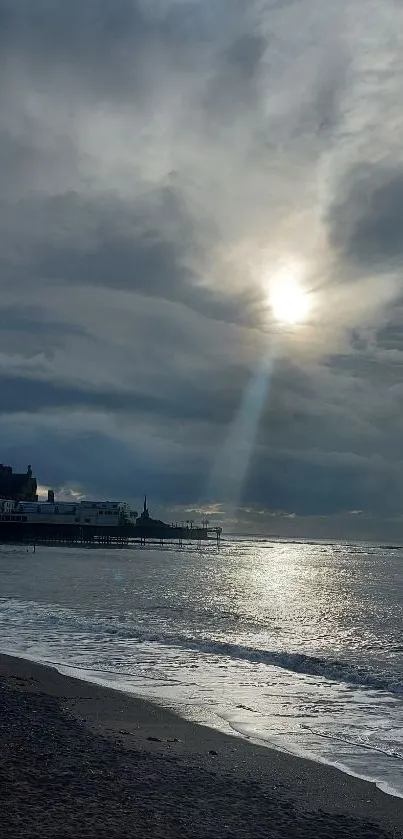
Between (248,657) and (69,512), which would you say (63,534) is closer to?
(69,512)

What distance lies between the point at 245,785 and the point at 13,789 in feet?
9.51

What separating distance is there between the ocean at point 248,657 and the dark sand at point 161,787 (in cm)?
97

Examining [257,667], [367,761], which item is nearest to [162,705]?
[367,761]

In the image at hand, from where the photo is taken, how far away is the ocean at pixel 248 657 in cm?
1275

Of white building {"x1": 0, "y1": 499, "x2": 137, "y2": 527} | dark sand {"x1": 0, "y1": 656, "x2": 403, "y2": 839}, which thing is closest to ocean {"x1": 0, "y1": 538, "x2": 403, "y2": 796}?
dark sand {"x1": 0, "y1": 656, "x2": 403, "y2": 839}

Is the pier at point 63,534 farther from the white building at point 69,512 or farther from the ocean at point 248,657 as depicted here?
the ocean at point 248,657

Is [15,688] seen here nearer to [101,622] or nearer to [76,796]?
[76,796]

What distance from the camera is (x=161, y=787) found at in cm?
853

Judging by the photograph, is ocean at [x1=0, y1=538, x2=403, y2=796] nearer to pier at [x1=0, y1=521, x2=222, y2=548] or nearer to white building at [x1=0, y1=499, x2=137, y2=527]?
pier at [x1=0, y1=521, x2=222, y2=548]

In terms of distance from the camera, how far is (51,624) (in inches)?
1110

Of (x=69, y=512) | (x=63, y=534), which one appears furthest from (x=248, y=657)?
(x=69, y=512)

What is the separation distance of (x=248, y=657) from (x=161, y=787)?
13.9 m

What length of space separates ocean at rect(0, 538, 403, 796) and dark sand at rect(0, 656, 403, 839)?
972 mm

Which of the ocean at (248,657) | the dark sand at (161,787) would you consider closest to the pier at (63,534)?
the ocean at (248,657)
